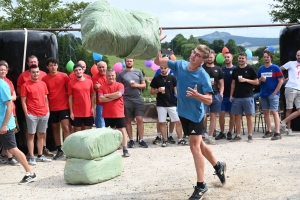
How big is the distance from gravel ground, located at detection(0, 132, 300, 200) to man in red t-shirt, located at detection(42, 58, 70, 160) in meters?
0.71

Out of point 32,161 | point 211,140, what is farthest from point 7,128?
point 211,140

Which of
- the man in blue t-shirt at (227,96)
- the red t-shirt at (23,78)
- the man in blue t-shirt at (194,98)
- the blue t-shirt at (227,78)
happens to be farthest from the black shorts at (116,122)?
the man in blue t-shirt at (194,98)

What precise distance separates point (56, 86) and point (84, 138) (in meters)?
2.19

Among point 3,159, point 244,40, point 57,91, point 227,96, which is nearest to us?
point 3,159

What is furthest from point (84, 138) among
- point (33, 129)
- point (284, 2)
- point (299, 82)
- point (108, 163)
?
point (284, 2)

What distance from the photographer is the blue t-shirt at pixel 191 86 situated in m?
6.14

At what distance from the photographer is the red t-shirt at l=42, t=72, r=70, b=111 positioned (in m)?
9.02

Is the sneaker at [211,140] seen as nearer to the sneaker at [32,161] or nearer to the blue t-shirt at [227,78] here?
the blue t-shirt at [227,78]

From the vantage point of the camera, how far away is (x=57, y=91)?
904 centimetres

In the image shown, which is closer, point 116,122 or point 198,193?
point 198,193

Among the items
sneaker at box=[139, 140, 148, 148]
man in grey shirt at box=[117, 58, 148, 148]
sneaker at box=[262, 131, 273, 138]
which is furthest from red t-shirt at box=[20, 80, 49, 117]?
sneaker at box=[262, 131, 273, 138]

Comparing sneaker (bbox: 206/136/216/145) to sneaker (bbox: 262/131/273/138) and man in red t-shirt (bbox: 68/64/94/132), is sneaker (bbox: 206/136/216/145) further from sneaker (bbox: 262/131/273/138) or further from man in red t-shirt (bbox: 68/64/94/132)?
man in red t-shirt (bbox: 68/64/94/132)

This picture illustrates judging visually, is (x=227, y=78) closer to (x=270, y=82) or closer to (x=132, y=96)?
(x=270, y=82)

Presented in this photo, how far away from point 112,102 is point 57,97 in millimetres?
984
